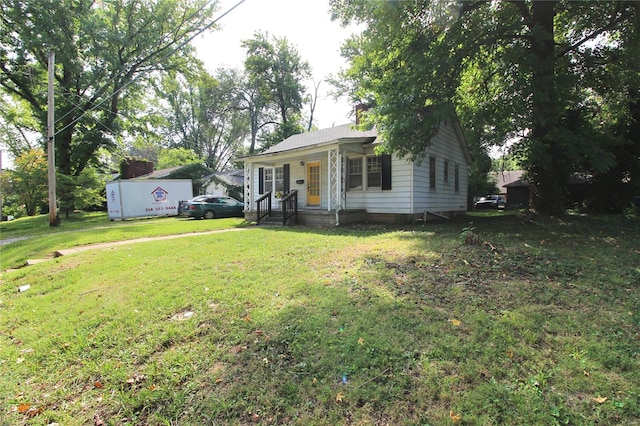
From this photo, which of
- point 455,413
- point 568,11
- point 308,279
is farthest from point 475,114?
point 455,413

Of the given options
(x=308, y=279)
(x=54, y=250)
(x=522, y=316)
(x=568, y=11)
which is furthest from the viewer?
(x=568, y=11)

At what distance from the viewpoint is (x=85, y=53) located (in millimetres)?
20594

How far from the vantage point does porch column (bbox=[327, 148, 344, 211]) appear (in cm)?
1122

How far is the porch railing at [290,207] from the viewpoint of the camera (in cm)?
1228

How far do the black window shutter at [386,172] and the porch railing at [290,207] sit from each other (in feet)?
11.2

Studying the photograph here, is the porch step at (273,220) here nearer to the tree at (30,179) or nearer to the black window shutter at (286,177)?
the black window shutter at (286,177)

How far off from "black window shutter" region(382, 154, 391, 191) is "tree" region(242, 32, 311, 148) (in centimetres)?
2083

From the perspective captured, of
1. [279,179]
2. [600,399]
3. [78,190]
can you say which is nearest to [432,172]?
[279,179]

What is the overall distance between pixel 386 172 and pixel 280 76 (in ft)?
75.7

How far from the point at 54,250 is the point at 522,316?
35.1ft

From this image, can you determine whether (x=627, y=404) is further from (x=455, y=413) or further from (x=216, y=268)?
(x=216, y=268)

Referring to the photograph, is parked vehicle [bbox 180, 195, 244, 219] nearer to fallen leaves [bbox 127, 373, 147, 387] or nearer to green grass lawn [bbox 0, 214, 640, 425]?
green grass lawn [bbox 0, 214, 640, 425]

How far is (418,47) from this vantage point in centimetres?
877

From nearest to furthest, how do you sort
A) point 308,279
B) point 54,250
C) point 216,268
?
point 308,279, point 216,268, point 54,250
